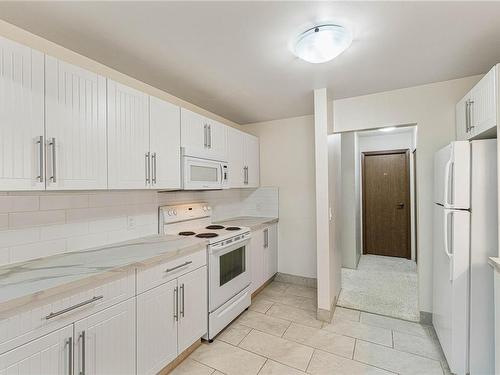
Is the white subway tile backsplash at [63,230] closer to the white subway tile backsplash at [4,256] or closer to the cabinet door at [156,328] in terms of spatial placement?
the white subway tile backsplash at [4,256]

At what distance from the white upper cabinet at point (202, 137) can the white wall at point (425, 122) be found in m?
1.75

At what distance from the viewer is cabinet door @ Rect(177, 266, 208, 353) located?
197 centimetres

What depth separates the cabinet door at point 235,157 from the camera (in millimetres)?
3090

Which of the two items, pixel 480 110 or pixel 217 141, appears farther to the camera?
pixel 217 141

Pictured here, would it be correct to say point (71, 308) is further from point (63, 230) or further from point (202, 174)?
point (202, 174)

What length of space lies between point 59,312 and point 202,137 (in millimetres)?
1856

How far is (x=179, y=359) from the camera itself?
2.00 m

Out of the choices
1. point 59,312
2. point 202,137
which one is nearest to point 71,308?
point 59,312

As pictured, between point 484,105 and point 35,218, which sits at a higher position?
point 484,105

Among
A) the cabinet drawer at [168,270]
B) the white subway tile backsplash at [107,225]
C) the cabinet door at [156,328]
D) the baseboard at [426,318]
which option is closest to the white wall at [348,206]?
the baseboard at [426,318]

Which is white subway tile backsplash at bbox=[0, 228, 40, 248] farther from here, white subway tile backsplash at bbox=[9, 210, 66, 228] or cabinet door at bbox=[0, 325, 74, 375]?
cabinet door at bbox=[0, 325, 74, 375]

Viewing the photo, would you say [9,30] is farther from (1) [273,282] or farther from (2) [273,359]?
(1) [273,282]

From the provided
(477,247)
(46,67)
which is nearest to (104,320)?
(46,67)

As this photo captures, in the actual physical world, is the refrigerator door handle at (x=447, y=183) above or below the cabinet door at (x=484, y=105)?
below
